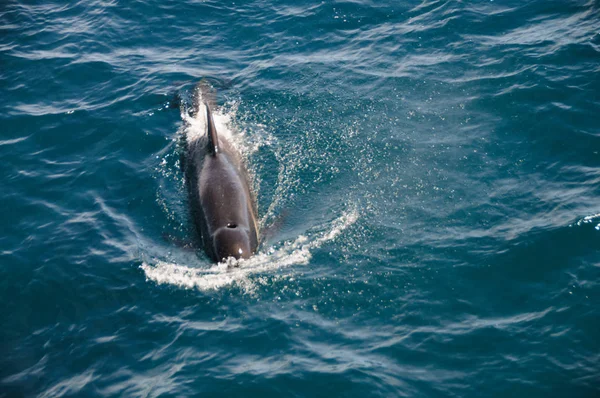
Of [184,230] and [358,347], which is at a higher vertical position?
[184,230]

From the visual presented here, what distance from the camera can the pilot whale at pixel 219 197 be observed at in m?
13.8

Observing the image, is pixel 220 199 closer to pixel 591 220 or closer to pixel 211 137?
pixel 211 137

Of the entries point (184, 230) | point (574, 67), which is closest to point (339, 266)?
point (184, 230)

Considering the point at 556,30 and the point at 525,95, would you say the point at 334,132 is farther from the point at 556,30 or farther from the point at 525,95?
the point at 556,30

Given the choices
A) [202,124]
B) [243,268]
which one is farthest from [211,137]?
[243,268]

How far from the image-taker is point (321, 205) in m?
15.0

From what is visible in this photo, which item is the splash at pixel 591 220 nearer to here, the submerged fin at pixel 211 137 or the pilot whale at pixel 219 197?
the pilot whale at pixel 219 197

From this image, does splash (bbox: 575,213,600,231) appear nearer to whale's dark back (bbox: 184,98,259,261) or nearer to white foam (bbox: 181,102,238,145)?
whale's dark back (bbox: 184,98,259,261)

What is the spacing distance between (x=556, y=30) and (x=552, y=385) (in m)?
14.0

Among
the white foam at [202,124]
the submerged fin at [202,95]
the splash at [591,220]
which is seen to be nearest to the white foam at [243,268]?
the white foam at [202,124]

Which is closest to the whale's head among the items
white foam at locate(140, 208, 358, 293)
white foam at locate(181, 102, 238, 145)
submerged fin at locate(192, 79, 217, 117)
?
white foam at locate(140, 208, 358, 293)

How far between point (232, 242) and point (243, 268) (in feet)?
2.30

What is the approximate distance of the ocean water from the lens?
11250 mm

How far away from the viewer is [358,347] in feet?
37.2
